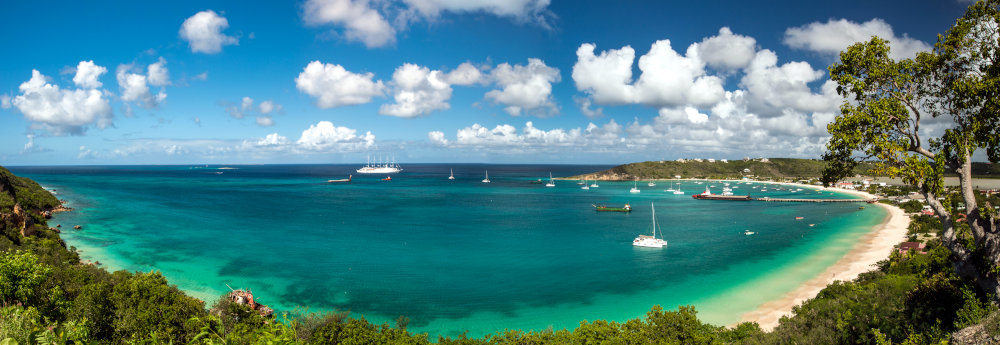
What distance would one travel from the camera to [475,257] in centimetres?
5541

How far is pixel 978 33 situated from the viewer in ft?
43.3

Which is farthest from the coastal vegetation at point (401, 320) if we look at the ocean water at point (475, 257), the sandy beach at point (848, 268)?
the ocean water at point (475, 257)

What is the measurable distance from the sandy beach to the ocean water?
1381 millimetres

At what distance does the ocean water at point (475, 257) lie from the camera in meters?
38.0

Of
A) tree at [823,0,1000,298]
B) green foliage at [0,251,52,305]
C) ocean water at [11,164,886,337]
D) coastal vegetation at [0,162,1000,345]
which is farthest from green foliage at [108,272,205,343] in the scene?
tree at [823,0,1000,298]

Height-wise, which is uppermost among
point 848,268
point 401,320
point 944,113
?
point 944,113

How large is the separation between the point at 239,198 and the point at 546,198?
85.8 meters

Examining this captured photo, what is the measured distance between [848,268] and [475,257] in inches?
1554

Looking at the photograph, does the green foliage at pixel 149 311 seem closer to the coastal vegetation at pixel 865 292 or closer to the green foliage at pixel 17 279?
the coastal vegetation at pixel 865 292

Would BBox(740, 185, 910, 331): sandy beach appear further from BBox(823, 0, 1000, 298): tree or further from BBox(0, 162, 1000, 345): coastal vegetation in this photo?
BBox(823, 0, 1000, 298): tree

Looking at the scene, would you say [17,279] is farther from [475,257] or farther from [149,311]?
[475,257]

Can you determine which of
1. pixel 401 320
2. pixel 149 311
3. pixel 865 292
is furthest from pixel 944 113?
pixel 149 311

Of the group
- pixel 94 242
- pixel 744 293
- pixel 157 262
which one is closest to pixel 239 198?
pixel 94 242

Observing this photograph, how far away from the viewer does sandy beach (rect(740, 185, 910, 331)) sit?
34178 millimetres
